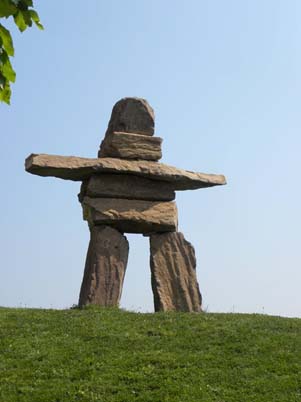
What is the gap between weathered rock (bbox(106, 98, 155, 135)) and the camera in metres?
16.7

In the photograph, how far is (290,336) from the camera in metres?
13.2

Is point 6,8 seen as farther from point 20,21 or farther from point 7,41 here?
point 20,21

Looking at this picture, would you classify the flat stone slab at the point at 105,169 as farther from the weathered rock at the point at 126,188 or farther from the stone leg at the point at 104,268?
the stone leg at the point at 104,268

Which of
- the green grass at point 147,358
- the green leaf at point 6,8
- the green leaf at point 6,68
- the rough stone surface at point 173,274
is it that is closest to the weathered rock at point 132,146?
the rough stone surface at point 173,274

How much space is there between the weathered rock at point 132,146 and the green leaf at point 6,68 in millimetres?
10960

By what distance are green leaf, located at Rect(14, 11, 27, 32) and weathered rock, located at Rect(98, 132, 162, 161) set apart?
11043 millimetres

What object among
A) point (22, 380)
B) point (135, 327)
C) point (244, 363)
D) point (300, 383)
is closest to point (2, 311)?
point (135, 327)

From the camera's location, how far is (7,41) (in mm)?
4910

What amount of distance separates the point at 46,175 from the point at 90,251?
2.05 meters

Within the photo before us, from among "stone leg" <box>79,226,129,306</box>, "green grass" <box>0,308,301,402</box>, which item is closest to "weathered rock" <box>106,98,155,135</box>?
"stone leg" <box>79,226,129,306</box>

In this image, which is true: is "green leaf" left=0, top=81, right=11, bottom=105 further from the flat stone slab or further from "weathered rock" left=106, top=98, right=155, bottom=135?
"weathered rock" left=106, top=98, right=155, bottom=135

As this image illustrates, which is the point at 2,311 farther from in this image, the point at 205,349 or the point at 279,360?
the point at 279,360

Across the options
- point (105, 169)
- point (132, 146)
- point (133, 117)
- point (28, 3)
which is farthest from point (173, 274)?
point (28, 3)

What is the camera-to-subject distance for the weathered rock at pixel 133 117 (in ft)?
54.8
